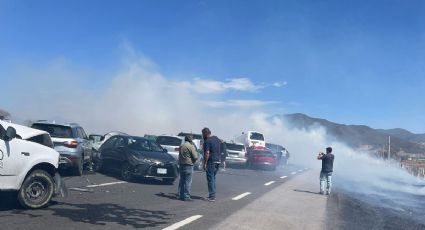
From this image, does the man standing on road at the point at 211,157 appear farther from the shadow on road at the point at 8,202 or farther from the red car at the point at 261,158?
the red car at the point at 261,158

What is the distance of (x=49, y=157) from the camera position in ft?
28.8

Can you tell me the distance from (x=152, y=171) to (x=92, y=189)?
2686 millimetres

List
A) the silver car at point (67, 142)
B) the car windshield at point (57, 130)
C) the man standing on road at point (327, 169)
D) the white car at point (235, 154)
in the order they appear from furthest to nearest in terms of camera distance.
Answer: the white car at point (235, 154)
the man standing on road at point (327, 169)
the car windshield at point (57, 130)
the silver car at point (67, 142)

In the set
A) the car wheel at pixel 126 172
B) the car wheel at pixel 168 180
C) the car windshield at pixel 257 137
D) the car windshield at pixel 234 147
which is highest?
the car windshield at pixel 257 137

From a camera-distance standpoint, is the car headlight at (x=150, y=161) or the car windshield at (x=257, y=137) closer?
the car headlight at (x=150, y=161)

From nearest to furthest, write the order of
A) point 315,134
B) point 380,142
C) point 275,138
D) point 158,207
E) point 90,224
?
point 90,224 < point 158,207 < point 275,138 < point 315,134 < point 380,142

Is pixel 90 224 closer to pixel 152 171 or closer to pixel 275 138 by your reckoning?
pixel 152 171

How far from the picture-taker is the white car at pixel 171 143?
2066 cm

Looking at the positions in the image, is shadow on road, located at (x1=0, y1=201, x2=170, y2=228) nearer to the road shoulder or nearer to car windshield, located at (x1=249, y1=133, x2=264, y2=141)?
the road shoulder

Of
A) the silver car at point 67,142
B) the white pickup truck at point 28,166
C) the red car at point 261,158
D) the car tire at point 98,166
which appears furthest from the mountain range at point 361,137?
the white pickup truck at point 28,166

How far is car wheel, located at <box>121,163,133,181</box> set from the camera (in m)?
14.5

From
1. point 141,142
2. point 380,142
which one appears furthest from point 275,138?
point 380,142

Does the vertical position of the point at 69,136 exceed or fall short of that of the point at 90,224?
it exceeds it

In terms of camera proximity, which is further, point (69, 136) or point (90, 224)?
point (69, 136)
